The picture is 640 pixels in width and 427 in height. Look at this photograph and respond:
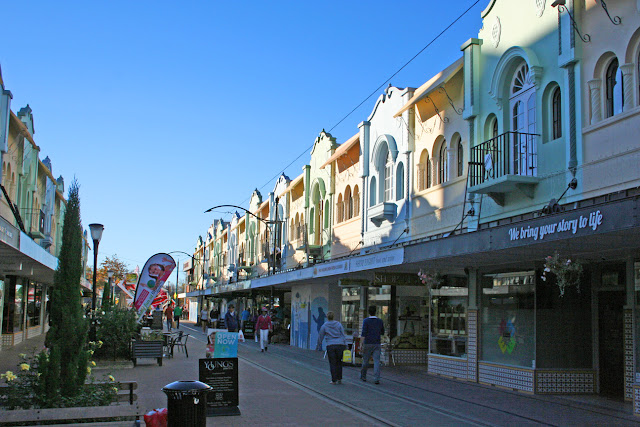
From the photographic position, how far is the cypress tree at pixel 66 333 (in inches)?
336

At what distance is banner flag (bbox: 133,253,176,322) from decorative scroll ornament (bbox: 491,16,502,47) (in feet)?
33.7

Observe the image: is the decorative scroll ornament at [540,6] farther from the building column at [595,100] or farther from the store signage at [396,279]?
the store signage at [396,279]

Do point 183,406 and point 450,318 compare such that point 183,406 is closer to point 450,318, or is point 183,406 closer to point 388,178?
point 450,318

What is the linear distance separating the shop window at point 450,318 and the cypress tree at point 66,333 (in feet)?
33.2

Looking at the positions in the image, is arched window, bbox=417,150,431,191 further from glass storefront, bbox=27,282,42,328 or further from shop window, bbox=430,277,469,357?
glass storefront, bbox=27,282,42,328

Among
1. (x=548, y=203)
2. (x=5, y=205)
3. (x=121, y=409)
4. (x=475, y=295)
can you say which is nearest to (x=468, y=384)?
(x=475, y=295)

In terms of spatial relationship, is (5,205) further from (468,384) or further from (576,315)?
(576,315)

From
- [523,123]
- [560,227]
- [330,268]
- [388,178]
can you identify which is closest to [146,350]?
[330,268]

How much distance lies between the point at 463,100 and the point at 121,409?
12579 millimetres

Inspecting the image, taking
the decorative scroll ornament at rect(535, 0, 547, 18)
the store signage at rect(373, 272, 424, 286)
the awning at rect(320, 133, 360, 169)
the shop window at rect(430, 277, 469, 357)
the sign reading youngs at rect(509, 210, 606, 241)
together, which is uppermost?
the decorative scroll ornament at rect(535, 0, 547, 18)

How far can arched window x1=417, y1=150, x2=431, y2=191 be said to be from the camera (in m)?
19.6

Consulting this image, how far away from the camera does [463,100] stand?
1759 cm

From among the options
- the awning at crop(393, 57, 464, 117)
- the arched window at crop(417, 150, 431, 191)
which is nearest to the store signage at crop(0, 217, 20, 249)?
the awning at crop(393, 57, 464, 117)

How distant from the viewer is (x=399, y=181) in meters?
21.7
